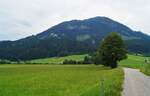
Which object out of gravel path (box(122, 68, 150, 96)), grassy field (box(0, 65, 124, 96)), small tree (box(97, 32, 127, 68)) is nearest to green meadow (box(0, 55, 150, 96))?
grassy field (box(0, 65, 124, 96))

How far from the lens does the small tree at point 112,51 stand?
9412 cm

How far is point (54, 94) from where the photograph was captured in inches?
Result: 907

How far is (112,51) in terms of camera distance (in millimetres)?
94438

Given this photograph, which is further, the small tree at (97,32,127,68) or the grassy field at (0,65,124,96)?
the small tree at (97,32,127,68)

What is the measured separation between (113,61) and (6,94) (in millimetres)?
73628

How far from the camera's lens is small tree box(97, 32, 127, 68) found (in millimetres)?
94125

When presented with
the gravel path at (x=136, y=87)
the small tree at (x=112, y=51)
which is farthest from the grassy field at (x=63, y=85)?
the small tree at (x=112, y=51)

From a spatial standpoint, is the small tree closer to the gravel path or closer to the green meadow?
the green meadow

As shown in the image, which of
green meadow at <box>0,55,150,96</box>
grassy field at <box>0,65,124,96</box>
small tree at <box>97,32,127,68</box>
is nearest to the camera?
grassy field at <box>0,65,124,96</box>

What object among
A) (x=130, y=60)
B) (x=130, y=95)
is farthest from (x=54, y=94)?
(x=130, y=60)

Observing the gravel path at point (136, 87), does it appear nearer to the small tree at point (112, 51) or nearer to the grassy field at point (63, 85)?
the grassy field at point (63, 85)

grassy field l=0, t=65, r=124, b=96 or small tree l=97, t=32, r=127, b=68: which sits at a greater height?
small tree l=97, t=32, r=127, b=68

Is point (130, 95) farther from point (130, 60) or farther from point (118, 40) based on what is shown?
point (130, 60)

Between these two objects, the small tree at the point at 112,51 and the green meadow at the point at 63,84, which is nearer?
the green meadow at the point at 63,84
